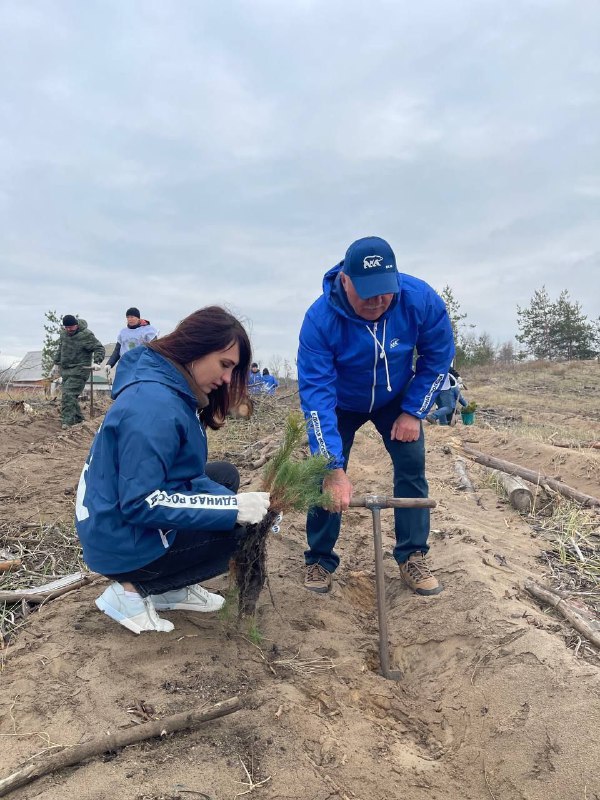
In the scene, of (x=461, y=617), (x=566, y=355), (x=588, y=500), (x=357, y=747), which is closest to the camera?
(x=357, y=747)

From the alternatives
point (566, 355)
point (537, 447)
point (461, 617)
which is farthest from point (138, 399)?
point (566, 355)

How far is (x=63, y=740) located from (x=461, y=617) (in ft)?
6.16

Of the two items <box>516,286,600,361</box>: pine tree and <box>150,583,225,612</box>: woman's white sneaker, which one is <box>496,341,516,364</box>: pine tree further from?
<box>150,583,225,612</box>: woman's white sneaker

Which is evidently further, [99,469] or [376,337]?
[376,337]

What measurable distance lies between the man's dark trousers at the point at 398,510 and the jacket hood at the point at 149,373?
3.71ft

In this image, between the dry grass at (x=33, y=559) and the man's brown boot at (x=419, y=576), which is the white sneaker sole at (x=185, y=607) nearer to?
the dry grass at (x=33, y=559)

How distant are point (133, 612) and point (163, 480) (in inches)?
28.0

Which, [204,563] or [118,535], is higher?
[118,535]

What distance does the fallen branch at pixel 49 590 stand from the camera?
9.95 feet

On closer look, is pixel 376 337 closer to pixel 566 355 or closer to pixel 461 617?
pixel 461 617

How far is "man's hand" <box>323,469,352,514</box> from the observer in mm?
Result: 2916

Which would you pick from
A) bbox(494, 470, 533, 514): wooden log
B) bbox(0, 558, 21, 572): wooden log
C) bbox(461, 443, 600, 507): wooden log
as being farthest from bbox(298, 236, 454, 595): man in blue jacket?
bbox(461, 443, 600, 507): wooden log

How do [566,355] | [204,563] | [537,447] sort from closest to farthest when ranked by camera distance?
[204,563] < [537,447] < [566,355]

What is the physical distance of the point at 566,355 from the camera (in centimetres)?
3794
